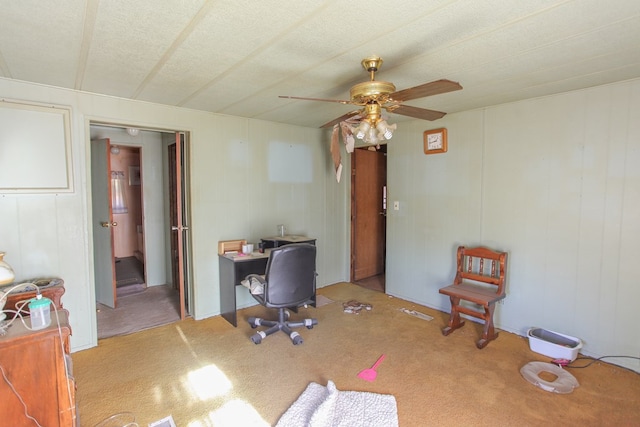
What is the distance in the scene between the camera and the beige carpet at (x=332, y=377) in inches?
80.7

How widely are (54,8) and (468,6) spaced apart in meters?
1.95

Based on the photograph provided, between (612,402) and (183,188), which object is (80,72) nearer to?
(183,188)

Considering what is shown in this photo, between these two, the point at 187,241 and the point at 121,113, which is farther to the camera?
the point at 187,241

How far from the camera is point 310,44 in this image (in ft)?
6.22

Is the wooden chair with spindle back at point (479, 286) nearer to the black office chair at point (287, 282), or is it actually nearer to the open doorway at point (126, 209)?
the black office chair at point (287, 282)

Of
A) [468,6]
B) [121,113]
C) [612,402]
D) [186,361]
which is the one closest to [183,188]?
[121,113]

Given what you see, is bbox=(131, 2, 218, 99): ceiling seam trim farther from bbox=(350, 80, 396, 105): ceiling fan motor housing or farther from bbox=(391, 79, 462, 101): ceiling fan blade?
bbox=(391, 79, 462, 101): ceiling fan blade

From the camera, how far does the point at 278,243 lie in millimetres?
3783

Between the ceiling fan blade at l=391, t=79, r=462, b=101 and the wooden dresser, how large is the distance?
7.15 feet

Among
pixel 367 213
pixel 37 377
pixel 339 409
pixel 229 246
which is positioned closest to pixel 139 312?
pixel 229 246

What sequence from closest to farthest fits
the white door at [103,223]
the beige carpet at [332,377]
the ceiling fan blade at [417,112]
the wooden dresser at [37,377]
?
the wooden dresser at [37,377], the beige carpet at [332,377], the ceiling fan blade at [417,112], the white door at [103,223]

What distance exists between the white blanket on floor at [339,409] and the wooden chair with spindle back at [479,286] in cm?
130

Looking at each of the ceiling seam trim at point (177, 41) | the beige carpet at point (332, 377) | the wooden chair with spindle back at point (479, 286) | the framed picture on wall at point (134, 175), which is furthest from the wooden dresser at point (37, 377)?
the framed picture on wall at point (134, 175)

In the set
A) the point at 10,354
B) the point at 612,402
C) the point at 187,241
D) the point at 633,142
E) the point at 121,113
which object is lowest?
the point at 612,402
